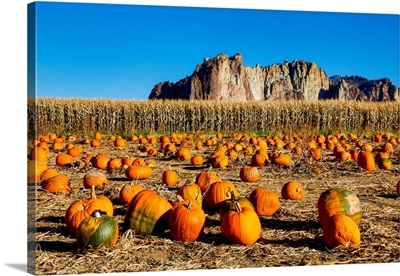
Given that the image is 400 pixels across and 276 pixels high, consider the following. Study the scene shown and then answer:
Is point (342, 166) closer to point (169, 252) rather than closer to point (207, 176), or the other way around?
point (207, 176)

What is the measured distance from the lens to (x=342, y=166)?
31.9 feet

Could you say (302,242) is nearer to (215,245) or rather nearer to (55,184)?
(215,245)

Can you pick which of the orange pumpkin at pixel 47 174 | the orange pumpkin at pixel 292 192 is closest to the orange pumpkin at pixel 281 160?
the orange pumpkin at pixel 292 192

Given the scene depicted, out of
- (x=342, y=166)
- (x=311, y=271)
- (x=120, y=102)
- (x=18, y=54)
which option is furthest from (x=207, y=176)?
(x=120, y=102)

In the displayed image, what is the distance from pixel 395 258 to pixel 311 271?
0.84 metres

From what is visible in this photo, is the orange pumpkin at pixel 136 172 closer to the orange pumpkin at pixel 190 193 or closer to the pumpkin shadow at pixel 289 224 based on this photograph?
the orange pumpkin at pixel 190 193

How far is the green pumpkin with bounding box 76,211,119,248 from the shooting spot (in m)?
4.54

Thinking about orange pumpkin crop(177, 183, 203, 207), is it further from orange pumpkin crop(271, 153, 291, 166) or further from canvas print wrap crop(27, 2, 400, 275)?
orange pumpkin crop(271, 153, 291, 166)

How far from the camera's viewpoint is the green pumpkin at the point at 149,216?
16.2 ft

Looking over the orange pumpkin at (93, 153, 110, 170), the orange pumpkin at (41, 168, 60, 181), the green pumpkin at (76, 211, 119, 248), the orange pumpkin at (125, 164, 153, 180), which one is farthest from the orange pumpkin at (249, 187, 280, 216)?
the orange pumpkin at (93, 153, 110, 170)

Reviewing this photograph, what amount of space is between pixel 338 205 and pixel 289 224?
1.87 ft

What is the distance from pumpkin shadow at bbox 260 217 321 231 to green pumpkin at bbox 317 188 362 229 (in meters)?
0.18

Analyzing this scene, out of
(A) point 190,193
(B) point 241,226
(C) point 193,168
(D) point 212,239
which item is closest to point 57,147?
(C) point 193,168

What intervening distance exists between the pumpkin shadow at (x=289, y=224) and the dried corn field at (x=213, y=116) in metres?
11.5
